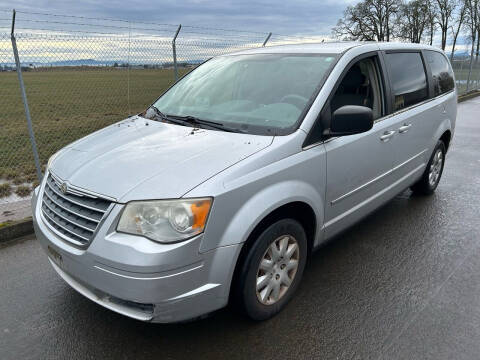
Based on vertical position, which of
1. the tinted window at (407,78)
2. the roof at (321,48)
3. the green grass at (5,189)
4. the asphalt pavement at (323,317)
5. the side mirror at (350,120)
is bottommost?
the asphalt pavement at (323,317)

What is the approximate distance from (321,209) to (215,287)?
1024 millimetres

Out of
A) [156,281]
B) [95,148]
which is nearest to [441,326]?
[156,281]

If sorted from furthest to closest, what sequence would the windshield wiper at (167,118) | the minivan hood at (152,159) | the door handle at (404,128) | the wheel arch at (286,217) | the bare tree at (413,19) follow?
the bare tree at (413,19), the door handle at (404,128), the windshield wiper at (167,118), the wheel arch at (286,217), the minivan hood at (152,159)

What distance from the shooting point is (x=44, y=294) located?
305 cm

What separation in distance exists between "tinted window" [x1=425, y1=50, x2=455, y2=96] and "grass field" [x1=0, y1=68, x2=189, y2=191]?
3.91 meters

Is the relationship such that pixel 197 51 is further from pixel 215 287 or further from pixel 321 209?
pixel 215 287

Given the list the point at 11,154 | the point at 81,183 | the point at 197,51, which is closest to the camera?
the point at 81,183

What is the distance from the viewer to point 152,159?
2.47 meters

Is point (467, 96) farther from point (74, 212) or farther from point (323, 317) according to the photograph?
A: point (74, 212)

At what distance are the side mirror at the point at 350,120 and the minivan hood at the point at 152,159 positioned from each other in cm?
49

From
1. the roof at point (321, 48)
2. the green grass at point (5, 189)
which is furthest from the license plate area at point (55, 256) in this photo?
the green grass at point (5, 189)

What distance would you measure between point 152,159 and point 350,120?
1.32 meters

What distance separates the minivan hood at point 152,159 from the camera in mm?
2197

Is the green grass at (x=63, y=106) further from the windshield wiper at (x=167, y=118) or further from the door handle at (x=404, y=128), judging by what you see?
the door handle at (x=404, y=128)
